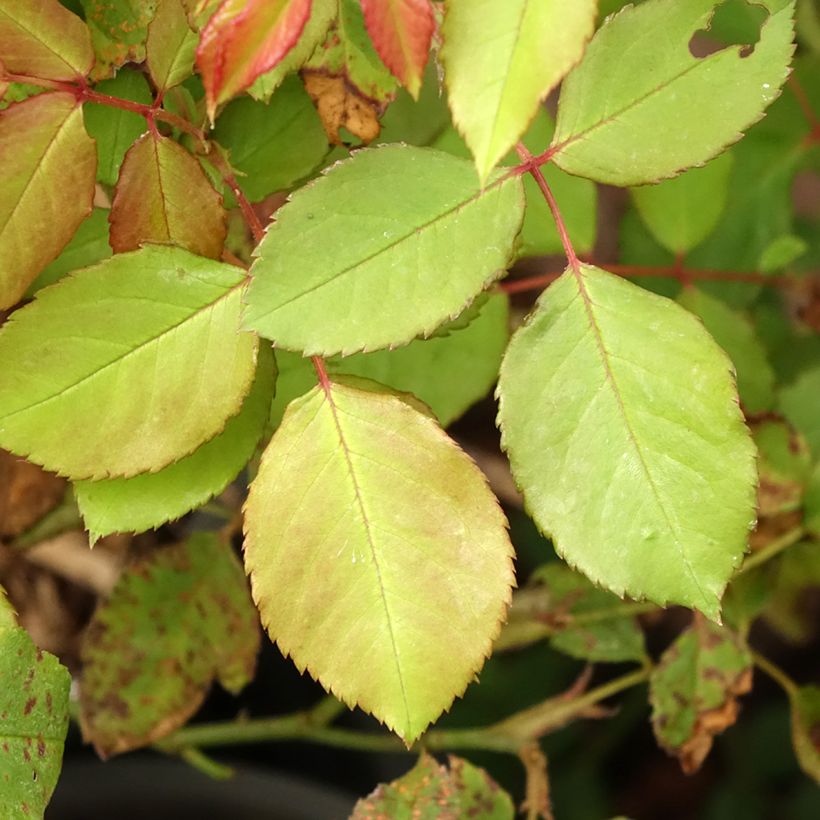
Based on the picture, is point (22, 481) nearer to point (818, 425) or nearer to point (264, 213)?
point (264, 213)

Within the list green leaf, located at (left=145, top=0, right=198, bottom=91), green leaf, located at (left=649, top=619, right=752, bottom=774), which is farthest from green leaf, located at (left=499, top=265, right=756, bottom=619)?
green leaf, located at (left=649, top=619, right=752, bottom=774)

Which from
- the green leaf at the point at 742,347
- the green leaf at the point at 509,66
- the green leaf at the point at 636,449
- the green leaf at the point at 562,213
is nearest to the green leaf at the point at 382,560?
the green leaf at the point at 636,449

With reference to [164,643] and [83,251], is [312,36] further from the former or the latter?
[164,643]

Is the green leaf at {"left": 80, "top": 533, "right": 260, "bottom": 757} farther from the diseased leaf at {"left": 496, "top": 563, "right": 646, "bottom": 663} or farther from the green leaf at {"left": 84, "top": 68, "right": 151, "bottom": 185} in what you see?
the green leaf at {"left": 84, "top": 68, "right": 151, "bottom": 185}

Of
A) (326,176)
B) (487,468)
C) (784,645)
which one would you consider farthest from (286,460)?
(784,645)

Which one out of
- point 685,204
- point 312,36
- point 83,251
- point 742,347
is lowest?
point 742,347

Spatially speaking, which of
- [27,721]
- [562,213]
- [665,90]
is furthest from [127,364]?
[562,213]

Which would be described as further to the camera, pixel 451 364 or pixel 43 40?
pixel 451 364
